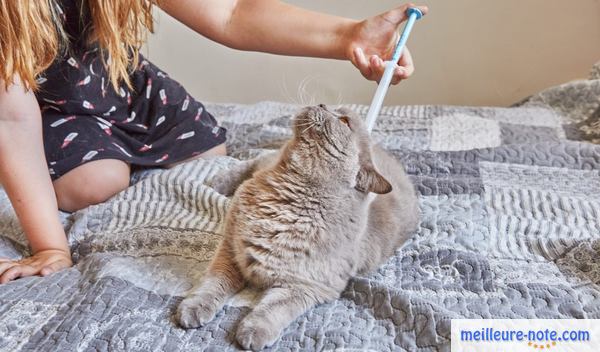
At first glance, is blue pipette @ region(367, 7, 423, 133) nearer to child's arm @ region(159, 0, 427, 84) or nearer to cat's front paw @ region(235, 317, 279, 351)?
child's arm @ region(159, 0, 427, 84)

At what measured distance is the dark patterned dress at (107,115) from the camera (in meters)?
1.23

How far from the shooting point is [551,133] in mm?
1520

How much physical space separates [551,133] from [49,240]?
1.21 meters

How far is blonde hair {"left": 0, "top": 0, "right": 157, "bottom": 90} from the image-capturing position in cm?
93

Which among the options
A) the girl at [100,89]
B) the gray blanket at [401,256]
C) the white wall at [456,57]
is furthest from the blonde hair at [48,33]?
the white wall at [456,57]

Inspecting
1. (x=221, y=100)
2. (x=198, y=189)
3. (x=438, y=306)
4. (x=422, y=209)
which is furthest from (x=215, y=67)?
(x=438, y=306)

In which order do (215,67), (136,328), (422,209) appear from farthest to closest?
(215,67) < (422,209) < (136,328)

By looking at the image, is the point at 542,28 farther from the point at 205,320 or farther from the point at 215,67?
the point at 205,320

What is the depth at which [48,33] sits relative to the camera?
1006 millimetres

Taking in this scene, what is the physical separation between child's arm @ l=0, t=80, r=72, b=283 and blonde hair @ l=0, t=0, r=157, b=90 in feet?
0.15

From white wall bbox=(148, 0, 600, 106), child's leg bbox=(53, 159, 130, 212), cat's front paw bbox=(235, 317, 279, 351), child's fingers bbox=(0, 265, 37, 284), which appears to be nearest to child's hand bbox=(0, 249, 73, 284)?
child's fingers bbox=(0, 265, 37, 284)

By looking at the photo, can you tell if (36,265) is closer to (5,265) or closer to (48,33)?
(5,265)

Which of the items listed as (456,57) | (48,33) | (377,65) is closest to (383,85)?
(377,65)

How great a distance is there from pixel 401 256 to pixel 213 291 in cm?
34
